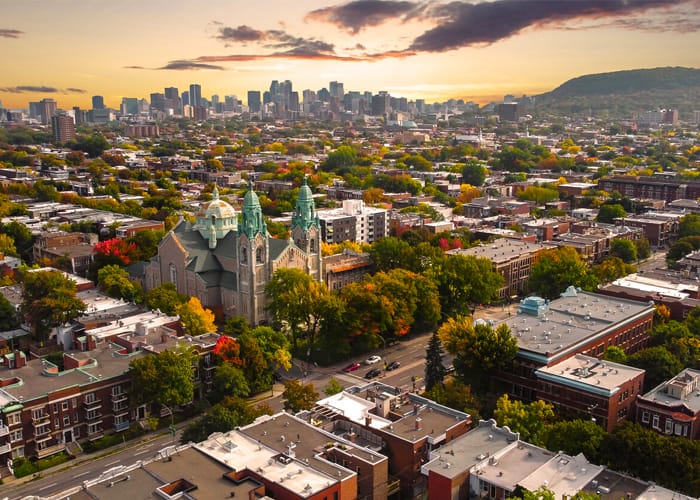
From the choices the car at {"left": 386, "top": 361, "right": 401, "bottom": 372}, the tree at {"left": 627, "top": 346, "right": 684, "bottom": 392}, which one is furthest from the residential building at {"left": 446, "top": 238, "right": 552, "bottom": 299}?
the tree at {"left": 627, "top": 346, "right": 684, "bottom": 392}

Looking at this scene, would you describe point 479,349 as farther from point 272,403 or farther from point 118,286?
point 118,286

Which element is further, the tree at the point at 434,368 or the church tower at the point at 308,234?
the church tower at the point at 308,234

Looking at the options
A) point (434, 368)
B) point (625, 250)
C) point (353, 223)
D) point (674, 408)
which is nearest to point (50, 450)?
point (434, 368)

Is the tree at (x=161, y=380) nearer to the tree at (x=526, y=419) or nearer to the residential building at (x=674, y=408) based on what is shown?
the tree at (x=526, y=419)

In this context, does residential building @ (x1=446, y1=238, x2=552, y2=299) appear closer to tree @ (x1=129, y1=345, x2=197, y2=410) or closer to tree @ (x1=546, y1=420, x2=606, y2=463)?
tree @ (x1=546, y1=420, x2=606, y2=463)

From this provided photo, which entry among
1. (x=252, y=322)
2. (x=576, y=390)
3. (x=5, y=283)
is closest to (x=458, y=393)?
(x=576, y=390)

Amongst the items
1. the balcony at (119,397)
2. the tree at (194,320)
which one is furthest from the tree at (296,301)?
the balcony at (119,397)
